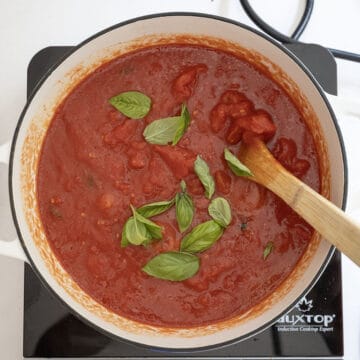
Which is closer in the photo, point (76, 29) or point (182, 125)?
point (182, 125)

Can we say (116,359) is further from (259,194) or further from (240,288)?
(259,194)

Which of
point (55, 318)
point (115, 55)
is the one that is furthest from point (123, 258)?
point (115, 55)

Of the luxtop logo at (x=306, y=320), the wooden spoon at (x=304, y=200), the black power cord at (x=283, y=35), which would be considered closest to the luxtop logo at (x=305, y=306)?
the luxtop logo at (x=306, y=320)

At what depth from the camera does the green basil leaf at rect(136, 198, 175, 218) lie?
5.01 feet

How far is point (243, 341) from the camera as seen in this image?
1610 mm

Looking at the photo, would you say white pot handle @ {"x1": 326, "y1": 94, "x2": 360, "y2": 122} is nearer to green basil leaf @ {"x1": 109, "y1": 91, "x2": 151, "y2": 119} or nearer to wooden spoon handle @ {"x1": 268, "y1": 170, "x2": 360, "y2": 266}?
wooden spoon handle @ {"x1": 268, "y1": 170, "x2": 360, "y2": 266}

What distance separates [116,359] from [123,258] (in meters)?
0.27

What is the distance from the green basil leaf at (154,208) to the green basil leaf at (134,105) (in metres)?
0.21

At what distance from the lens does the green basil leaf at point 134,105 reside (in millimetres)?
1567

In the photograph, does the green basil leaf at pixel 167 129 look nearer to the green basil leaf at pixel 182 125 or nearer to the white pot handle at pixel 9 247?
the green basil leaf at pixel 182 125

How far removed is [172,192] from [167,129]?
0.15 m

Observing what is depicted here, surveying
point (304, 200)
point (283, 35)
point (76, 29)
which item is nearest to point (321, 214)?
point (304, 200)

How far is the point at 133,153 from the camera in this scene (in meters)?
1.56

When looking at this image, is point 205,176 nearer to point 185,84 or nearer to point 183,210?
point 183,210
